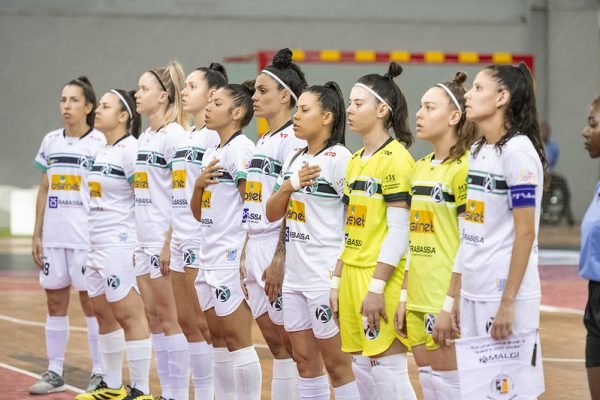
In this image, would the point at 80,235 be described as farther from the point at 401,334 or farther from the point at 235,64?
the point at 235,64

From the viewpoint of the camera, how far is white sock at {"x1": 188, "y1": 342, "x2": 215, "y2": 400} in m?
7.04

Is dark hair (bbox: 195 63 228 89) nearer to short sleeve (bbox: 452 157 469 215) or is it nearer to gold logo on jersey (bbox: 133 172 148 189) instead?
gold logo on jersey (bbox: 133 172 148 189)

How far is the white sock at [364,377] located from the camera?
550cm

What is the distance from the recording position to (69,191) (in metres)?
8.71

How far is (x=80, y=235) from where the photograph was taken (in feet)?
28.3

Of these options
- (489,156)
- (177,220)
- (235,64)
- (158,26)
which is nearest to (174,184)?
(177,220)

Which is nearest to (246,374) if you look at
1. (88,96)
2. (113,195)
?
(113,195)

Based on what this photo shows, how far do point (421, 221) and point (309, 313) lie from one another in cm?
97

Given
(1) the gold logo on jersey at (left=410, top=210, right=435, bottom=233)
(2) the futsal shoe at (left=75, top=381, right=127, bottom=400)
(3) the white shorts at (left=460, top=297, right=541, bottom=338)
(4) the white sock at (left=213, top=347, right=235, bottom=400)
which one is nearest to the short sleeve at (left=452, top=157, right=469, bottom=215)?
(1) the gold logo on jersey at (left=410, top=210, right=435, bottom=233)

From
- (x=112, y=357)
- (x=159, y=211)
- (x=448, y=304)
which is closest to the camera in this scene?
(x=448, y=304)

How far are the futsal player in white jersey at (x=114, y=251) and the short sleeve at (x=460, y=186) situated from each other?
332cm

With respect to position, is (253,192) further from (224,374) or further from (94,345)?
(94,345)

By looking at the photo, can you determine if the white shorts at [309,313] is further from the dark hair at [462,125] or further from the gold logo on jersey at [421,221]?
the dark hair at [462,125]

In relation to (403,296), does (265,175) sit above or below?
above
